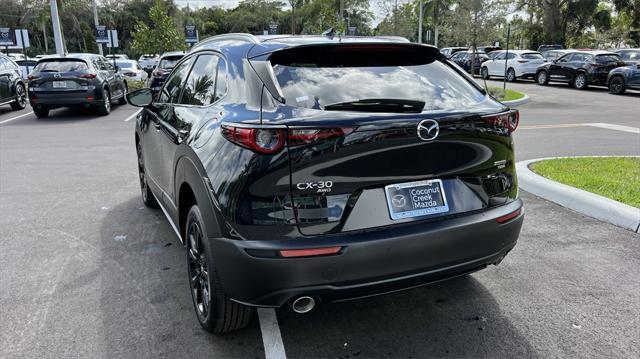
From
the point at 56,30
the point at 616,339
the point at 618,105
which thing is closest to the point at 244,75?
the point at 616,339

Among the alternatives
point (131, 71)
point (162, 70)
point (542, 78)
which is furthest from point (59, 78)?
point (542, 78)

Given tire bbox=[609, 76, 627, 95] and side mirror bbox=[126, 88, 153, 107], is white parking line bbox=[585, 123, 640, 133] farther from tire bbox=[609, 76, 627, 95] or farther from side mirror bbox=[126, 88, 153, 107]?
side mirror bbox=[126, 88, 153, 107]

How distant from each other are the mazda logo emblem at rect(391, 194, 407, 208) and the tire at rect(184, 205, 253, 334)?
40.8 inches

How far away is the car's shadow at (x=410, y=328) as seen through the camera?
299 cm

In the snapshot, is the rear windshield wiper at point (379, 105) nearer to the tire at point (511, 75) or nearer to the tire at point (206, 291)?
the tire at point (206, 291)

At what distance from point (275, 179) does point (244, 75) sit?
0.77 metres

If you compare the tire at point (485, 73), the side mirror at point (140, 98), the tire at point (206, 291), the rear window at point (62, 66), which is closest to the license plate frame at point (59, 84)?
the rear window at point (62, 66)

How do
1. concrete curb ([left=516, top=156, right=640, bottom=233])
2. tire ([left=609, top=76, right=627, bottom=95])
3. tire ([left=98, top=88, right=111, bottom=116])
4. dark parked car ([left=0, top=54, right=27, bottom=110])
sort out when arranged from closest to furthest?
concrete curb ([left=516, top=156, right=640, bottom=233]) → tire ([left=98, top=88, right=111, bottom=116]) → dark parked car ([left=0, top=54, right=27, bottom=110]) → tire ([left=609, top=76, right=627, bottom=95])

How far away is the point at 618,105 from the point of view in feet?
53.4

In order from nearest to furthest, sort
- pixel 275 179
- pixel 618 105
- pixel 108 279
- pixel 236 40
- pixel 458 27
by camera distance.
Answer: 1. pixel 275 179
2. pixel 236 40
3. pixel 108 279
4. pixel 618 105
5. pixel 458 27

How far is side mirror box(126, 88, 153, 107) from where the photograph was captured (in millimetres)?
4629

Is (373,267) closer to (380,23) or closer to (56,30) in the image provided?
(56,30)

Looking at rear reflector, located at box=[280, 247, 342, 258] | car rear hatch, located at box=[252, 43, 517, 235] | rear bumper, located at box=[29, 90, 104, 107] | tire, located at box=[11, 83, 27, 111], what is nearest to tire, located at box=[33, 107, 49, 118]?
rear bumper, located at box=[29, 90, 104, 107]

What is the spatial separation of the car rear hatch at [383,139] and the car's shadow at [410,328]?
82cm
